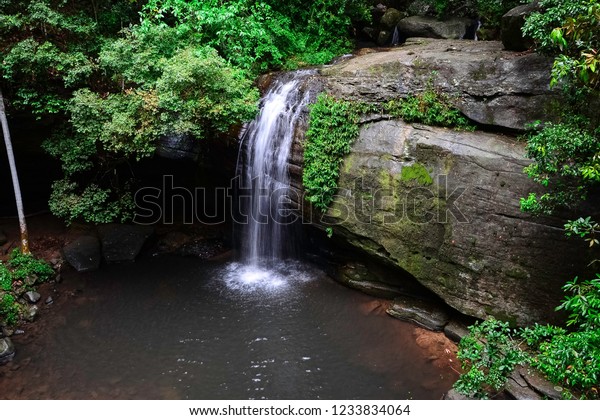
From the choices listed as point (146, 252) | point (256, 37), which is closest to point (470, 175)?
point (256, 37)

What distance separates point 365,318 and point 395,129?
14.4 ft

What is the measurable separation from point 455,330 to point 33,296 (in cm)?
1015

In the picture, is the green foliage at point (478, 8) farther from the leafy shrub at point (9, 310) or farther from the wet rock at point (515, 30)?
the leafy shrub at point (9, 310)

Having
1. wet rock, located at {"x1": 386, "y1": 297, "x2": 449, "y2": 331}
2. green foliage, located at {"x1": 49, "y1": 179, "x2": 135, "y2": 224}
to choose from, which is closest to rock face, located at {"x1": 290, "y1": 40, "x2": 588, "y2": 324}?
wet rock, located at {"x1": 386, "y1": 297, "x2": 449, "y2": 331}

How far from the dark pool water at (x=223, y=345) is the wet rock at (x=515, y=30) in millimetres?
6882

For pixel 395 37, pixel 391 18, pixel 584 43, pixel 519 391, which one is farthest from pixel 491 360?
pixel 391 18

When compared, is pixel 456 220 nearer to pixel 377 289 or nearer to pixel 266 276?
pixel 377 289

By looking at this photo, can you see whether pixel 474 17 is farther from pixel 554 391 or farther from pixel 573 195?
pixel 554 391

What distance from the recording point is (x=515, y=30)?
9922 mm

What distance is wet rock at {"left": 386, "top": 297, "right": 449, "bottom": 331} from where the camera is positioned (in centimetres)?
967

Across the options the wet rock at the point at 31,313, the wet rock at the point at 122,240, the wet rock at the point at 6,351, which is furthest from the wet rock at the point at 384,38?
the wet rock at the point at 6,351

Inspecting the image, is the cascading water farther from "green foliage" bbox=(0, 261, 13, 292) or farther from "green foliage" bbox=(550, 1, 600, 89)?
"green foliage" bbox=(550, 1, 600, 89)

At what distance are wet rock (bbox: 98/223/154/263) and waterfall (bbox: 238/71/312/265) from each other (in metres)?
3.23

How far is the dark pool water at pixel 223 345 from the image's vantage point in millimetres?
8148
